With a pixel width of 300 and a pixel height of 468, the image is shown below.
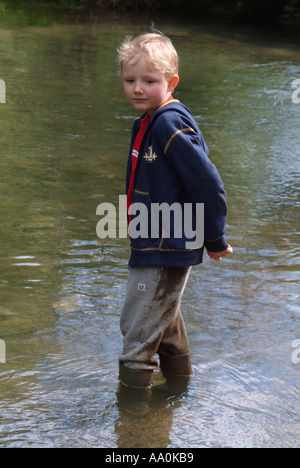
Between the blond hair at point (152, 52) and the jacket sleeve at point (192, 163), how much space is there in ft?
0.57

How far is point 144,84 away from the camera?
1.89 metres

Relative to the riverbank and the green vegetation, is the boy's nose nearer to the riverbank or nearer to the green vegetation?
the riverbank

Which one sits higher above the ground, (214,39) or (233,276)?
(214,39)

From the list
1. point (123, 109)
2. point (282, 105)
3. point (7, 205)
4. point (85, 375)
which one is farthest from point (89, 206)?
point (282, 105)

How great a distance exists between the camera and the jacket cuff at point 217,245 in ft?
6.46

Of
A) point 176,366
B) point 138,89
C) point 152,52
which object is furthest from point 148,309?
point 152,52

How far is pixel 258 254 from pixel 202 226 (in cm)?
179

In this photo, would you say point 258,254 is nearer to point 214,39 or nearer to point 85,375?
point 85,375

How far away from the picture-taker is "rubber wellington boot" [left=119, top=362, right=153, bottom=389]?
6.84ft

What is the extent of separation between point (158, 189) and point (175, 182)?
66mm

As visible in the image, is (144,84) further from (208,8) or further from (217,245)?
(208,8)

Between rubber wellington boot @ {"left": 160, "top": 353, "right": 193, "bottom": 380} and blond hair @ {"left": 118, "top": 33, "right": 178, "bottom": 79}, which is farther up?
blond hair @ {"left": 118, "top": 33, "right": 178, "bottom": 79}

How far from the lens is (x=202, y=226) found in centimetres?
192

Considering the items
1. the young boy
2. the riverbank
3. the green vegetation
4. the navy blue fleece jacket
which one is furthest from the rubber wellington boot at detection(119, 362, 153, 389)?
the green vegetation
